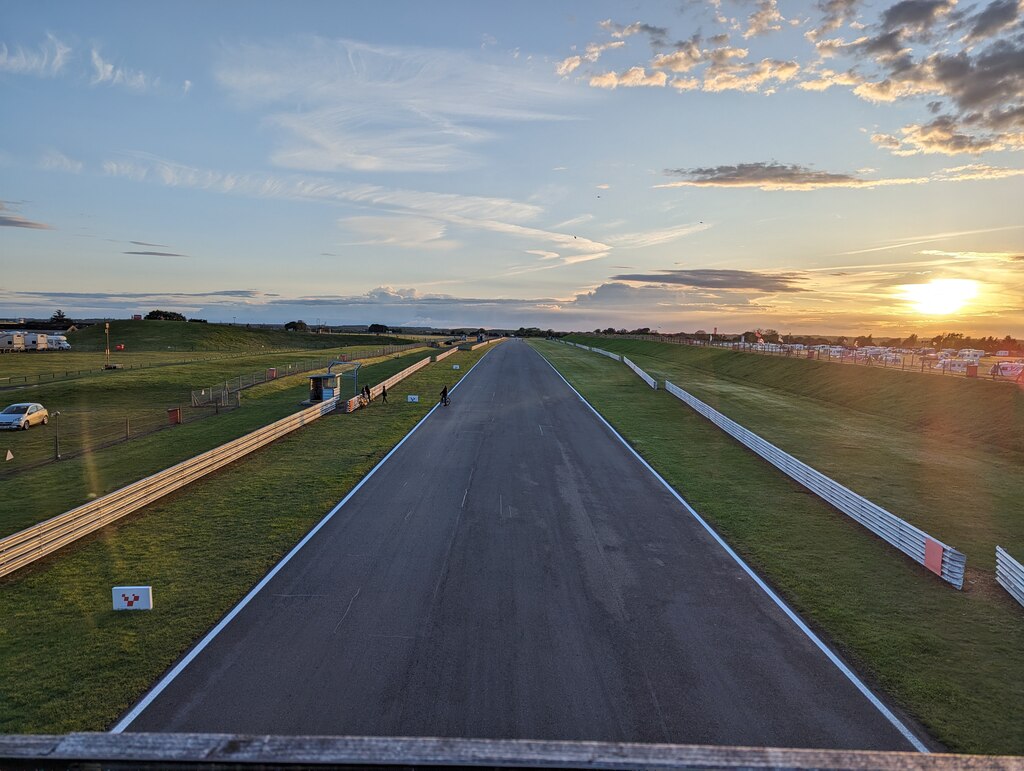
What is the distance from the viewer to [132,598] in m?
12.2

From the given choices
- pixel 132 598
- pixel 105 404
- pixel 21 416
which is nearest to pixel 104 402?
pixel 105 404

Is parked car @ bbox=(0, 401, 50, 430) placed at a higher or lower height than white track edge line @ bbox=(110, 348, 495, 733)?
higher

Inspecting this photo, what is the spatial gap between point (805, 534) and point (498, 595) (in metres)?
10.7

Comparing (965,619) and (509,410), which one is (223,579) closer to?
(965,619)

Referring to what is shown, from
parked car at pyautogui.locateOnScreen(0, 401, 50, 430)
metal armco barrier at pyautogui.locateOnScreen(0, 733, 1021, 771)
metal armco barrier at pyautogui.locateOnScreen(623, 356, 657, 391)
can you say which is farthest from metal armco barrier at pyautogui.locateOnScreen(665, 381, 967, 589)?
parked car at pyautogui.locateOnScreen(0, 401, 50, 430)

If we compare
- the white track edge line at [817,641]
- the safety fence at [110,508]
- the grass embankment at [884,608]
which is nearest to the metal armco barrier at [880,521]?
Answer: the grass embankment at [884,608]

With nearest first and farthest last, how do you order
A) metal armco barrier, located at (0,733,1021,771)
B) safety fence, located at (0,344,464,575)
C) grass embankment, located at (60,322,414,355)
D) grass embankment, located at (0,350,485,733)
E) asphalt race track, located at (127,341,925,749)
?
metal armco barrier, located at (0,733,1021,771)
asphalt race track, located at (127,341,925,749)
grass embankment, located at (0,350,485,733)
safety fence, located at (0,344,464,575)
grass embankment, located at (60,322,414,355)

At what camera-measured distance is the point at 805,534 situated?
17.9m

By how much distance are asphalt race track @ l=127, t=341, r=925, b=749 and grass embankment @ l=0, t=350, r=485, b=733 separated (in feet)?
2.88

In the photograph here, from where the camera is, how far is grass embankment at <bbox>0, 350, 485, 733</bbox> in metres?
9.44

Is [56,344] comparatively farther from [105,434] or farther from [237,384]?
[105,434]

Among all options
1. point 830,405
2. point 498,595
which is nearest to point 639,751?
point 498,595

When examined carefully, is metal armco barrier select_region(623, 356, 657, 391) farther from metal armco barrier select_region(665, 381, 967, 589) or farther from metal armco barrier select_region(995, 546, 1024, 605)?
metal armco barrier select_region(995, 546, 1024, 605)

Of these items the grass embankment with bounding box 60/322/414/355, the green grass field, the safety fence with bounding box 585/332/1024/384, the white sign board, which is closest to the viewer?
the white sign board
